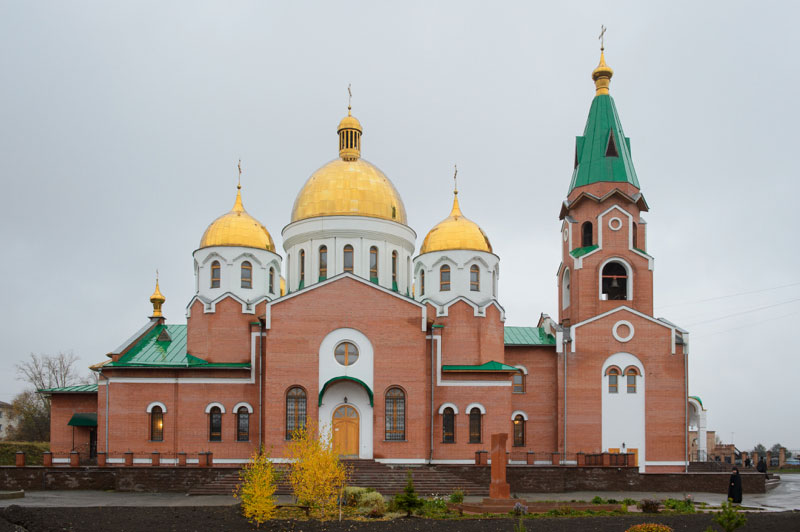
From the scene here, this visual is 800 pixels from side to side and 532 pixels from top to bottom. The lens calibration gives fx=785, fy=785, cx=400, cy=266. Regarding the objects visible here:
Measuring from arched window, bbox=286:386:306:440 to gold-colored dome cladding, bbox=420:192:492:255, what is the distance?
9.76 meters

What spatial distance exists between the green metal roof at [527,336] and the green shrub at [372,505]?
50.7ft

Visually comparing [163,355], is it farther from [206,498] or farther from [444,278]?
[444,278]

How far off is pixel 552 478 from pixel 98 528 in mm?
16968

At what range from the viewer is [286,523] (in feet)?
60.8

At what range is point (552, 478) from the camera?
2895 centimetres

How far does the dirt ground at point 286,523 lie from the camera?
682 inches

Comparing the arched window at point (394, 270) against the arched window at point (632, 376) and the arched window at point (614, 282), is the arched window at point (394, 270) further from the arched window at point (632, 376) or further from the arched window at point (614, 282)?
the arched window at point (632, 376)

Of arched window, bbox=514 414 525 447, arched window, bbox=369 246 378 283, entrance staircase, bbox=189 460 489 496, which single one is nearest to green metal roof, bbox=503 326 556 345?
arched window, bbox=514 414 525 447

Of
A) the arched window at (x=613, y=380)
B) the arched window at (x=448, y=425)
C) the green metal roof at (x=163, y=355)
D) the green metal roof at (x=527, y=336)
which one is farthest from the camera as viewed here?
the green metal roof at (x=527, y=336)

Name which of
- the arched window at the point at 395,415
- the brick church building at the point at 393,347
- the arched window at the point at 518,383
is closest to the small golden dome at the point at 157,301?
the brick church building at the point at 393,347

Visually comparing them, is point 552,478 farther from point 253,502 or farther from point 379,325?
point 253,502

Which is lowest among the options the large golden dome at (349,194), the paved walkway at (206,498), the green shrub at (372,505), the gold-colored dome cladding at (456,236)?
the paved walkway at (206,498)

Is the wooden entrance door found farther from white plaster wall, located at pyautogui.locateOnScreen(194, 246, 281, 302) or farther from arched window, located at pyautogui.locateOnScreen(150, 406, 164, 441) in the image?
white plaster wall, located at pyautogui.locateOnScreen(194, 246, 281, 302)

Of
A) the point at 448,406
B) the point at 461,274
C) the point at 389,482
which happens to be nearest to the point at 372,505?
the point at 389,482
